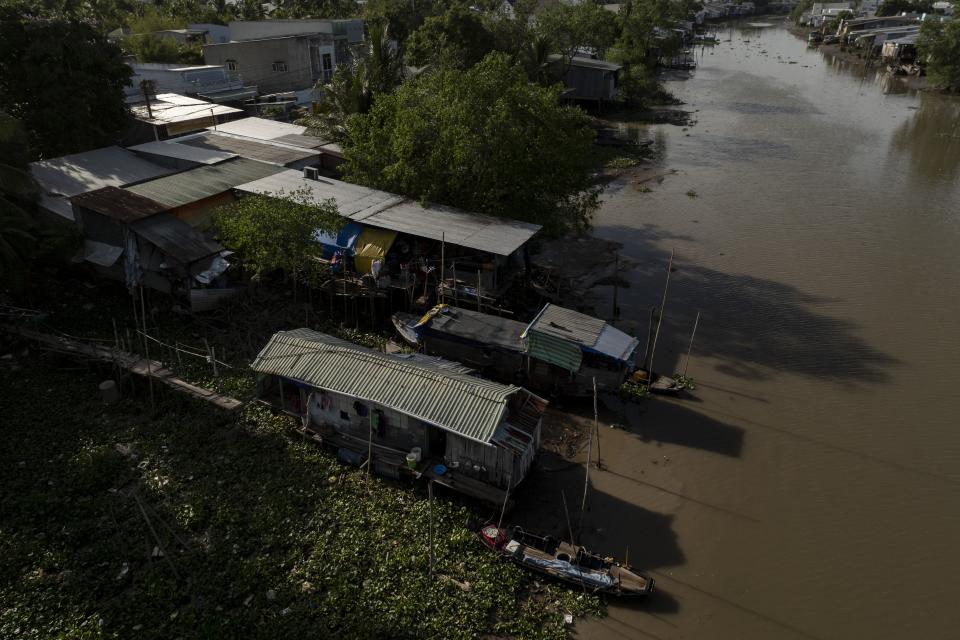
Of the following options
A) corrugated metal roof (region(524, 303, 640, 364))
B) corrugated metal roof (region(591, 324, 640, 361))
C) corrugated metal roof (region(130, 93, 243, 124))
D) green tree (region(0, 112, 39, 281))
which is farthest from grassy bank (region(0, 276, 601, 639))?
corrugated metal roof (region(130, 93, 243, 124))

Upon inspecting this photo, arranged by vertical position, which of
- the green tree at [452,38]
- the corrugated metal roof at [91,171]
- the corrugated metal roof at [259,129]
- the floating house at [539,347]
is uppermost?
the green tree at [452,38]

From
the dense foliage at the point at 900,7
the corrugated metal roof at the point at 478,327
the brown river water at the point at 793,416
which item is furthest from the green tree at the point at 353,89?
the dense foliage at the point at 900,7

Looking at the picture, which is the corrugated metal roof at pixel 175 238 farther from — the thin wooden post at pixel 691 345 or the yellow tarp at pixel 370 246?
the thin wooden post at pixel 691 345

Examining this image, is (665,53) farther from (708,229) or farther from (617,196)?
(708,229)

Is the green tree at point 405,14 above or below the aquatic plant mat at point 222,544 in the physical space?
above

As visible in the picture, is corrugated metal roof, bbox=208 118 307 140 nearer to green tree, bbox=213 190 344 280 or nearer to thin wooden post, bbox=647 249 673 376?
green tree, bbox=213 190 344 280

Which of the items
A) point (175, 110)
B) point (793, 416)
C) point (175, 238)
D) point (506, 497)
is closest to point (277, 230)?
point (175, 238)

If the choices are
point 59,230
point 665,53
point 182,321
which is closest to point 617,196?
point 182,321
